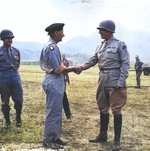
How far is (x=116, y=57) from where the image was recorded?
395 centimetres

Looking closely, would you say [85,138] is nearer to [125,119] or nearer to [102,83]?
[102,83]

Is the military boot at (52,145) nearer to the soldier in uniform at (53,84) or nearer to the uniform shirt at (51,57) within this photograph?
the soldier in uniform at (53,84)

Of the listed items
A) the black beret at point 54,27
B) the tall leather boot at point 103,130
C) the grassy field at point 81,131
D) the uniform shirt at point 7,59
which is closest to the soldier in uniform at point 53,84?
the black beret at point 54,27

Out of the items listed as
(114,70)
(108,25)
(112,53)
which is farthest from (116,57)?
(108,25)

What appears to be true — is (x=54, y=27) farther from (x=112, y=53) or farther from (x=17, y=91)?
(x=17, y=91)

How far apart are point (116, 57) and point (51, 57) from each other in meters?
1.14

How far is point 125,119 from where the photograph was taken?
603cm

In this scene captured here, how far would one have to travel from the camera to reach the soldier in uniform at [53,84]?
3.70 metres

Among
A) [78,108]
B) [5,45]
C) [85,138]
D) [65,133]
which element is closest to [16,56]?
[5,45]

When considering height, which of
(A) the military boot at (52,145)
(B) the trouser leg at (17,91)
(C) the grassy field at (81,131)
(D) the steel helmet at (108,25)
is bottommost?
(C) the grassy field at (81,131)

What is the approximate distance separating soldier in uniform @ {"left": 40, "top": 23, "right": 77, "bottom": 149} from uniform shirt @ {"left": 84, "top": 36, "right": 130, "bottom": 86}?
2.40ft

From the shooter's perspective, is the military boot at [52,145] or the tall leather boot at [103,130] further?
the tall leather boot at [103,130]

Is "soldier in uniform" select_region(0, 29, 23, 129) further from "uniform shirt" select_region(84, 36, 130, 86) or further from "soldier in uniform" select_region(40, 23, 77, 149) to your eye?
"uniform shirt" select_region(84, 36, 130, 86)

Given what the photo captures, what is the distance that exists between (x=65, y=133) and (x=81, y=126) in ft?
2.00
